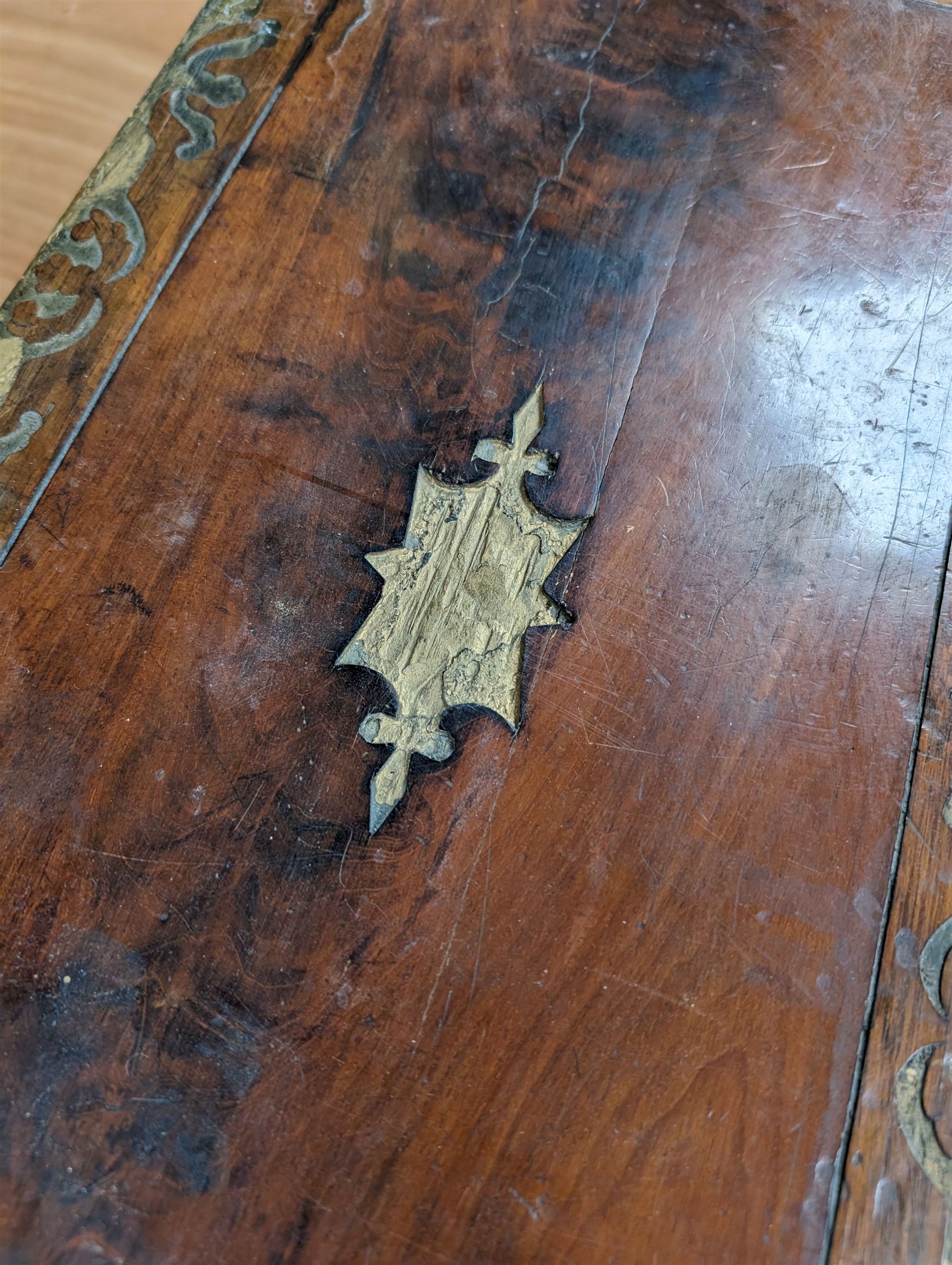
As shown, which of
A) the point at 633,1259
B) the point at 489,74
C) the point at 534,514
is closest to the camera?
the point at 633,1259

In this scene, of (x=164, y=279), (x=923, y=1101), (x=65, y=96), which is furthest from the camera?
(x=65, y=96)

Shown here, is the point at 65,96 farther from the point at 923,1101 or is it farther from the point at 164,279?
the point at 923,1101

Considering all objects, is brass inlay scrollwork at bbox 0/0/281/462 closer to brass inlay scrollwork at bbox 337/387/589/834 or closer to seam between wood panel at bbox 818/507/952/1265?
brass inlay scrollwork at bbox 337/387/589/834

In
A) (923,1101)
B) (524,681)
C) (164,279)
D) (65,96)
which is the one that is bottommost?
(923,1101)

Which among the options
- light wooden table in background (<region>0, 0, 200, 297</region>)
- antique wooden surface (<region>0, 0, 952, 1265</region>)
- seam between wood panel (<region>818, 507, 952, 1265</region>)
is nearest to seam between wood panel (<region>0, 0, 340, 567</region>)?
antique wooden surface (<region>0, 0, 952, 1265</region>)

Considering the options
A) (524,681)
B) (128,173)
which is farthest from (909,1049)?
(128,173)

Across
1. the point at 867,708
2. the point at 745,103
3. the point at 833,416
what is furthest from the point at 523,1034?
the point at 745,103

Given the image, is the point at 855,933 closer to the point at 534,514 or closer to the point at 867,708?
the point at 867,708
